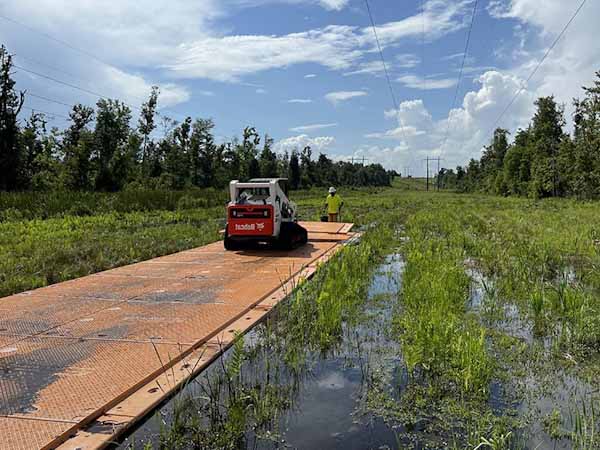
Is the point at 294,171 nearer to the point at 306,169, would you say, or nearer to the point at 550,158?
the point at 306,169

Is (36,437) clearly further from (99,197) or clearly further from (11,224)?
(99,197)

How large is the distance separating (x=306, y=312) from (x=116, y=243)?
7.60 metres

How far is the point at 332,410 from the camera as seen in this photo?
3752 mm

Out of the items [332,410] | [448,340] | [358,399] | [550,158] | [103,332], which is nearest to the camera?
[332,410]

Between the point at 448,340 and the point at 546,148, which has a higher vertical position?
the point at 546,148

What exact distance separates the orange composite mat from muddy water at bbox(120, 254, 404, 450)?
0.43 m

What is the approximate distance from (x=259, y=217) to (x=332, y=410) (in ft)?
24.2

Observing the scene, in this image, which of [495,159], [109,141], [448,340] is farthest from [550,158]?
[448,340]

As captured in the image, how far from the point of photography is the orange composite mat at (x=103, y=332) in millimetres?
3471

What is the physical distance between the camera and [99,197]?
76.5 feet

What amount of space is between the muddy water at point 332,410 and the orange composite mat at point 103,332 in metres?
0.43

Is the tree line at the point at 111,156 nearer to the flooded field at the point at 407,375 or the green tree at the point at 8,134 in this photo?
the green tree at the point at 8,134

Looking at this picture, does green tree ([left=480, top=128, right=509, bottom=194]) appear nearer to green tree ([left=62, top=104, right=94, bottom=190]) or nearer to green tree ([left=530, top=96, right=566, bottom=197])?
green tree ([left=530, top=96, right=566, bottom=197])

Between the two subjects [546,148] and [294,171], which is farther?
[294,171]
